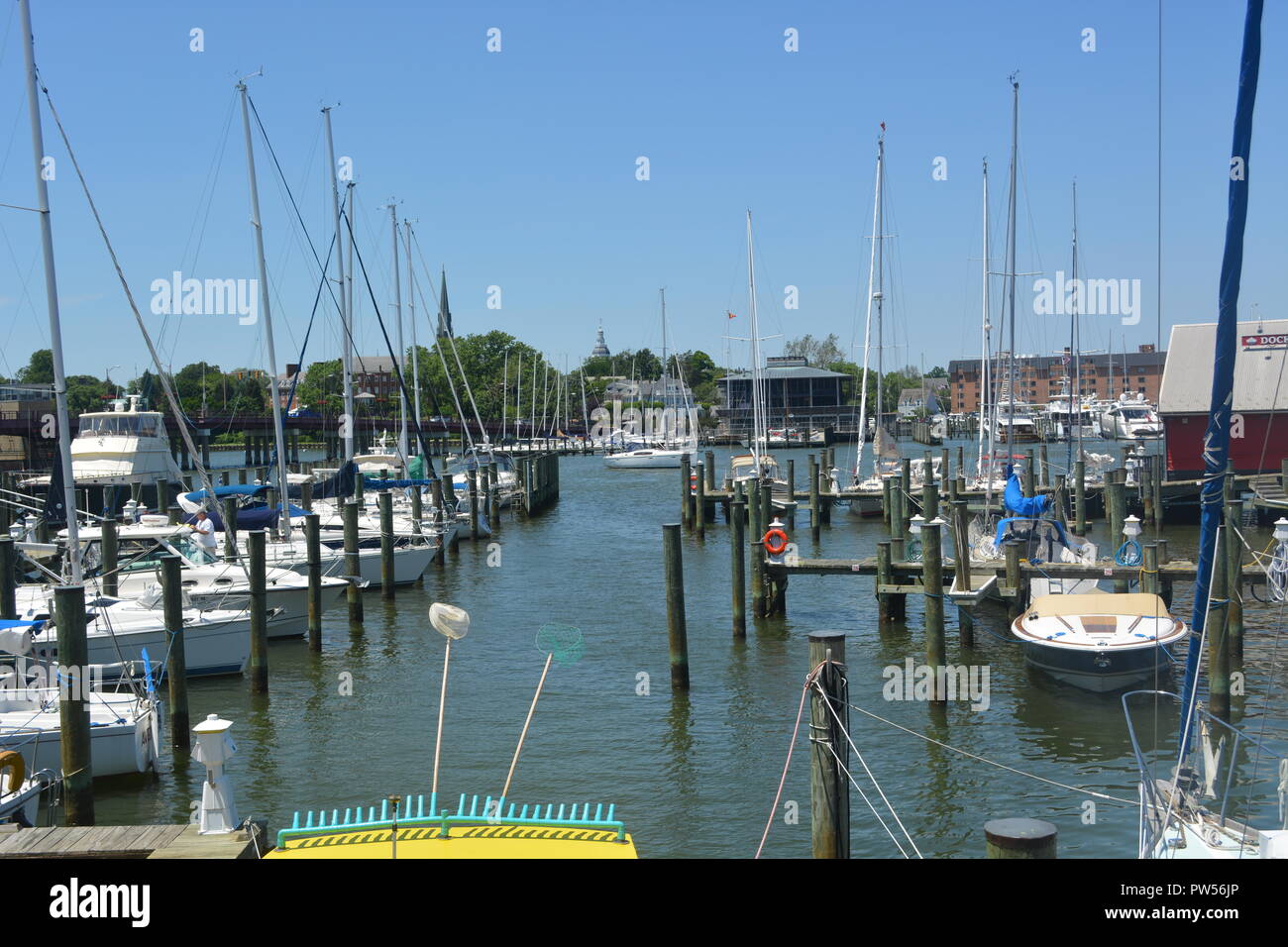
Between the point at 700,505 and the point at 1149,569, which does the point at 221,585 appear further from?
the point at 700,505

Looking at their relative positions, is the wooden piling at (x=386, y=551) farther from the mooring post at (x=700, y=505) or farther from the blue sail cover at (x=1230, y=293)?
the blue sail cover at (x=1230, y=293)

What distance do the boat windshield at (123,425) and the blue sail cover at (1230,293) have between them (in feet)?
142

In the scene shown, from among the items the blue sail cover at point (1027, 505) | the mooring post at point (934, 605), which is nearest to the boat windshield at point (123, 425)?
the blue sail cover at point (1027, 505)

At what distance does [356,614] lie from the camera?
27.4m

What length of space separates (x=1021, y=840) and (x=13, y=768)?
10908mm

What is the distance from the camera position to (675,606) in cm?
1978

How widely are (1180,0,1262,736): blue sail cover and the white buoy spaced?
27.9 feet

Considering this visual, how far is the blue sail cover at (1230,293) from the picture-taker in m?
9.58

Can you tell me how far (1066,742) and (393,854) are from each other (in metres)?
12.1

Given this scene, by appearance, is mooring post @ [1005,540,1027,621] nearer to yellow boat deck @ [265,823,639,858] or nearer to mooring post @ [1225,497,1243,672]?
mooring post @ [1225,497,1243,672]

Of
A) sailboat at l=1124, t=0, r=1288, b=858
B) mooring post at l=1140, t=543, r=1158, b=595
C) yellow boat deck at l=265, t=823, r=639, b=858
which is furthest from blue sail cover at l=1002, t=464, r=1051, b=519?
yellow boat deck at l=265, t=823, r=639, b=858

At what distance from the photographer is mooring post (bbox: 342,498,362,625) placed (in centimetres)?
2731

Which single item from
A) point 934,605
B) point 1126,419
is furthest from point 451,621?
point 1126,419

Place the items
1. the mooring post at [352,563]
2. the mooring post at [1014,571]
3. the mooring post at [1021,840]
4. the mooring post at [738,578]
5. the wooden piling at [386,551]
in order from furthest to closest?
the wooden piling at [386,551] → the mooring post at [352,563] → the mooring post at [738,578] → the mooring post at [1014,571] → the mooring post at [1021,840]
